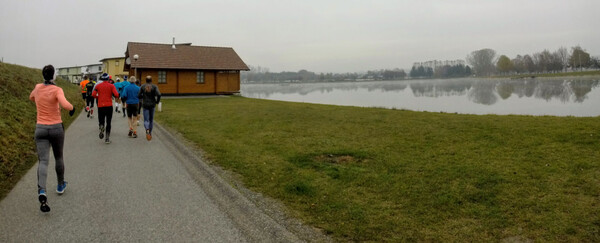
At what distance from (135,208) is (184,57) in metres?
34.7

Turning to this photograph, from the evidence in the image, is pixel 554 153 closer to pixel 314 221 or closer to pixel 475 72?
pixel 314 221

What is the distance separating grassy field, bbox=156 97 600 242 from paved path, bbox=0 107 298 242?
Answer: 68cm

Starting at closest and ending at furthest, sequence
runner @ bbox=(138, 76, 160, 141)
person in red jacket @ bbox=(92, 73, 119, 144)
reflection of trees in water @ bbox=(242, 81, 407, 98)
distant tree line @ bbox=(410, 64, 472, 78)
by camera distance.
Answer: person in red jacket @ bbox=(92, 73, 119, 144) < runner @ bbox=(138, 76, 160, 141) < reflection of trees in water @ bbox=(242, 81, 407, 98) < distant tree line @ bbox=(410, 64, 472, 78)

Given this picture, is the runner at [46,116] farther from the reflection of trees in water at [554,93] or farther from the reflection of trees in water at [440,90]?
the reflection of trees in water at [440,90]

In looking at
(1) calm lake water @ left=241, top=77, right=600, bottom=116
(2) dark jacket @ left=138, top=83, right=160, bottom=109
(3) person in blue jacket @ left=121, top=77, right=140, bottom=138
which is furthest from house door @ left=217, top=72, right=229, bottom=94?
(2) dark jacket @ left=138, top=83, right=160, bottom=109

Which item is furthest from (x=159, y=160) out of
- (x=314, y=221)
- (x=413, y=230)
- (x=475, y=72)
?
(x=475, y=72)

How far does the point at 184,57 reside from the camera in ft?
124

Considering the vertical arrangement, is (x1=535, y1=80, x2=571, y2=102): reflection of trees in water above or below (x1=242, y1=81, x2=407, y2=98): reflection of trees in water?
below

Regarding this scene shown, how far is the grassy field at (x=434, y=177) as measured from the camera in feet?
14.1

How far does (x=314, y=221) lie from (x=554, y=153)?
5266mm

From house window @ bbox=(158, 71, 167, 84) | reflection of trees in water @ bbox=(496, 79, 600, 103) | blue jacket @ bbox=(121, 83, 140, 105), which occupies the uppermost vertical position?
house window @ bbox=(158, 71, 167, 84)

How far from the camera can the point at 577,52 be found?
352 feet

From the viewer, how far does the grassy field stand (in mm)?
4293

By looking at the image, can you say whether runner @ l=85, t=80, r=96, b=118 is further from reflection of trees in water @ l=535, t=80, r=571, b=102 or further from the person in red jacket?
reflection of trees in water @ l=535, t=80, r=571, b=102
